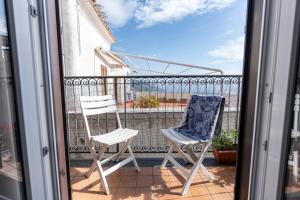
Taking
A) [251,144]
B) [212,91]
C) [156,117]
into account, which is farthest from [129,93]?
[251,144]

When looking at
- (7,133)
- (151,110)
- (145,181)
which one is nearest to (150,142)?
(151,110)

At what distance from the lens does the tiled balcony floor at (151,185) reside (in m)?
1.88

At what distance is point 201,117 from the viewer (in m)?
2.29

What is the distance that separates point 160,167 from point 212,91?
1278mm

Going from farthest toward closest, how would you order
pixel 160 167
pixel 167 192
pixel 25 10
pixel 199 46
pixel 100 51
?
pixel 199 46, pixel 100 51, pixel 160 167, pixel 167 192, pixel 25 10

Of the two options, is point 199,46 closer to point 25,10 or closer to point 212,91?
point 212,91

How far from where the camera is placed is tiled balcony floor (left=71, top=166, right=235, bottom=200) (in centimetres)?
188

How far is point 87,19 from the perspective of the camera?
189 inches

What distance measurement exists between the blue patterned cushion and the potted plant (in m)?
0.32

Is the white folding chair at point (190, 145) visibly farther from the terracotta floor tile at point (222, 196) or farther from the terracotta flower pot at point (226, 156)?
the terracotta flower pot at point (226, 156)

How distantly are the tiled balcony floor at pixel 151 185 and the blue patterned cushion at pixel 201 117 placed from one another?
18.3 inches

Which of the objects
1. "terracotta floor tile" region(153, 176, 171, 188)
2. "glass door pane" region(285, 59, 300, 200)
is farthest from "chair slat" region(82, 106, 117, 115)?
"glass door pane" region(285, 59, 300, 200)

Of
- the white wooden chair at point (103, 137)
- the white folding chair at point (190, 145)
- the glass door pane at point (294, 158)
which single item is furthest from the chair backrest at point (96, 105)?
the glass door pane at point (294, 158)

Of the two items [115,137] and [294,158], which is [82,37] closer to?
[115,137]
